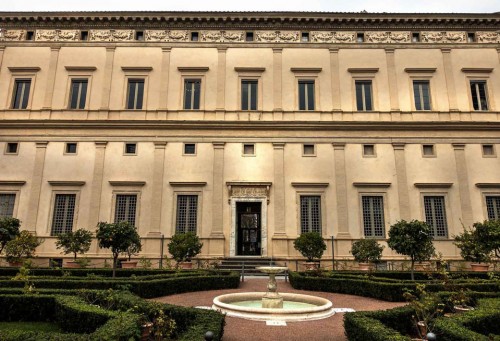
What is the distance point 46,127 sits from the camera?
78.8ft

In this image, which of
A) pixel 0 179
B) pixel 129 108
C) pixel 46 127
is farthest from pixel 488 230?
pixel 0 179

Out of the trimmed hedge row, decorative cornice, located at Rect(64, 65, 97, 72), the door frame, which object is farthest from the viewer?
decorative cornice, located at Rect(64, 65, 97, 72)

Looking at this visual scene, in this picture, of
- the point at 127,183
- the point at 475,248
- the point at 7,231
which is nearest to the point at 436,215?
the point at 475,248

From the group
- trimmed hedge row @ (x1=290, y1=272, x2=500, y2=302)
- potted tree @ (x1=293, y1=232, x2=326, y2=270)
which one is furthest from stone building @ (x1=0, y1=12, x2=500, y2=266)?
trimmed hedge row @ (x1=290, y1=272, x2=500, y2=302)

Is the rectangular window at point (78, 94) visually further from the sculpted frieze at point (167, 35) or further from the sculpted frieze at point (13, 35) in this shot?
the sculpted frieze at point (167, 35)

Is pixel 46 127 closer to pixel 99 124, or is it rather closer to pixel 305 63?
pixel 99 124

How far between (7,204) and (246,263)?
15.2m

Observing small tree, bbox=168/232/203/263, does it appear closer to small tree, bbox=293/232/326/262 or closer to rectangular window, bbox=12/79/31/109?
small tree, bbox=293/232/326/262

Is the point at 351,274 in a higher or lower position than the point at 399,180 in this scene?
lower

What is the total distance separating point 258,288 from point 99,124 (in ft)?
50.2

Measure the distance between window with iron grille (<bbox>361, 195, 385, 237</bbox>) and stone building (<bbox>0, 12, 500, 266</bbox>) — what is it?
0.27 ft

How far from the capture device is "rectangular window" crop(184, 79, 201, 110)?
81.7 ft

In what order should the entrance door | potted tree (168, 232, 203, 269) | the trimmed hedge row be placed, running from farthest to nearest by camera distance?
the entrance door
potted tree (168, 232, 203, 269)
the trimmed hedge row

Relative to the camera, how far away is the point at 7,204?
2305cm
